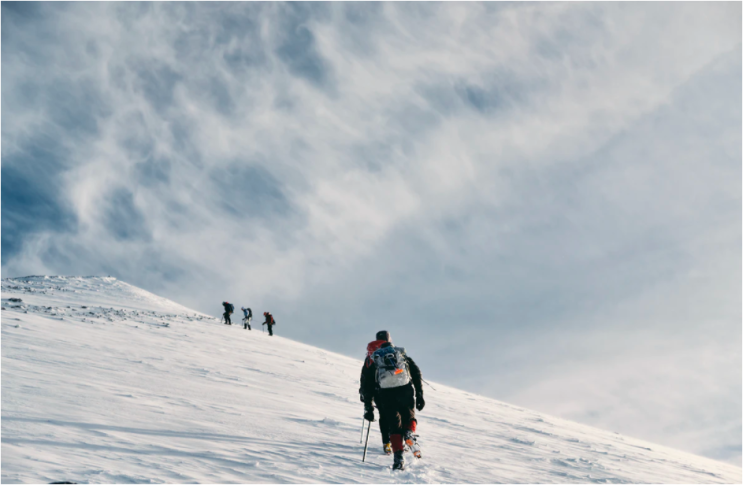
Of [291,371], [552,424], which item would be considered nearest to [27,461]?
[291,371]

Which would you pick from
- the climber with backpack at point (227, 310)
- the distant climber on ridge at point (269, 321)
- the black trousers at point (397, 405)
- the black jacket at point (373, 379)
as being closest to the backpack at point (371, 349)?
the black jacket at point (373, 379)

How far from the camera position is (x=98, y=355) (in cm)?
1223

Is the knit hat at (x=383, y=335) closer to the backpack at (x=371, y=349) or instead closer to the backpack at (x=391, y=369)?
the backpack at (x=371, y=349)

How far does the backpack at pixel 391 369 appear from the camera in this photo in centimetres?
723

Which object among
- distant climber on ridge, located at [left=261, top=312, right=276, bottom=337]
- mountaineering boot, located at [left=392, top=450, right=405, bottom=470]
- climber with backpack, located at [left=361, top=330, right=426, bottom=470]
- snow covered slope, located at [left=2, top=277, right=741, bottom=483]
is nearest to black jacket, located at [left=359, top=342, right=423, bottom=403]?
climber with backpack, located at [left=361, top=330, right=426, bottom=470]

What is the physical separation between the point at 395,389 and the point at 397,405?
25 cm

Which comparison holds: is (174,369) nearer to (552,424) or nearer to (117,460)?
(117,460)

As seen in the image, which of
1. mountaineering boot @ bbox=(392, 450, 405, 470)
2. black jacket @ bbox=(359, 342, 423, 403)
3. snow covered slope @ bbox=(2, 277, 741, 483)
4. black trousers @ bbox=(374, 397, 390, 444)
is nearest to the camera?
snow covered slope @ bbox=(2, 277, 741, 483)

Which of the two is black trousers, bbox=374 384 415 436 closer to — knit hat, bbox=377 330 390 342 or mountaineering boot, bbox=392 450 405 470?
mountaineering boot, bbox=392 450 405 470

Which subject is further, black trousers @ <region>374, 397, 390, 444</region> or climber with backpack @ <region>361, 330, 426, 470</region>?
black trousers @ <region>374, 397, 390, 444</region>

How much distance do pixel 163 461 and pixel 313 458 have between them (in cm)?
206

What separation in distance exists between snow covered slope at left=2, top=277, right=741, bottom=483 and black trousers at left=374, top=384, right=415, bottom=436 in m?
0.61

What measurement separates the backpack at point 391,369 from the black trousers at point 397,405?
13cm

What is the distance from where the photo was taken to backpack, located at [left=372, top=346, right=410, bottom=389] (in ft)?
23.7
